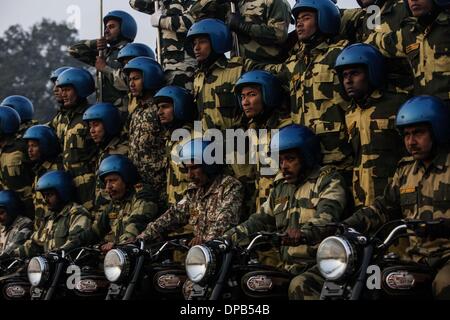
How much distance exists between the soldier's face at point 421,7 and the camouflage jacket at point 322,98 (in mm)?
1035

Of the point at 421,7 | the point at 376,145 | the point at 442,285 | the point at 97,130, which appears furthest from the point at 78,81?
the point at 442,285

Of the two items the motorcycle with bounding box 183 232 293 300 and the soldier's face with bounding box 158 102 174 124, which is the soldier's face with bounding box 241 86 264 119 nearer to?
the soldier's face with bounding box 158 102 174 124

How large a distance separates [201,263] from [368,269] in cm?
129

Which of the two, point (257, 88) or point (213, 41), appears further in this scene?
point (213, 41)

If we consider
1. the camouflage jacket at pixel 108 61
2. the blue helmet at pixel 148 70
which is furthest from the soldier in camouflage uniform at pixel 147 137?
the camouflage jacket at pixel 108 61

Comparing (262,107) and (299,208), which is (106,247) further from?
(262,107)

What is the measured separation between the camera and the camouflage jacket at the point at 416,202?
769 cm

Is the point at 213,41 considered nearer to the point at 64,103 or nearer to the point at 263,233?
the point at 64,103

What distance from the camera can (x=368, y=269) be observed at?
684 cm

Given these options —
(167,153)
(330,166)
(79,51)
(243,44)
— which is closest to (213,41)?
(243,44)

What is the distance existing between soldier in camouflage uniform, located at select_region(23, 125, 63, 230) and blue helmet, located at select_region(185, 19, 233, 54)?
268cm

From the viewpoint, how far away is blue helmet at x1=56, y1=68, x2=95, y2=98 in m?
12.9

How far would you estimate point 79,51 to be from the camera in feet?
45.2
